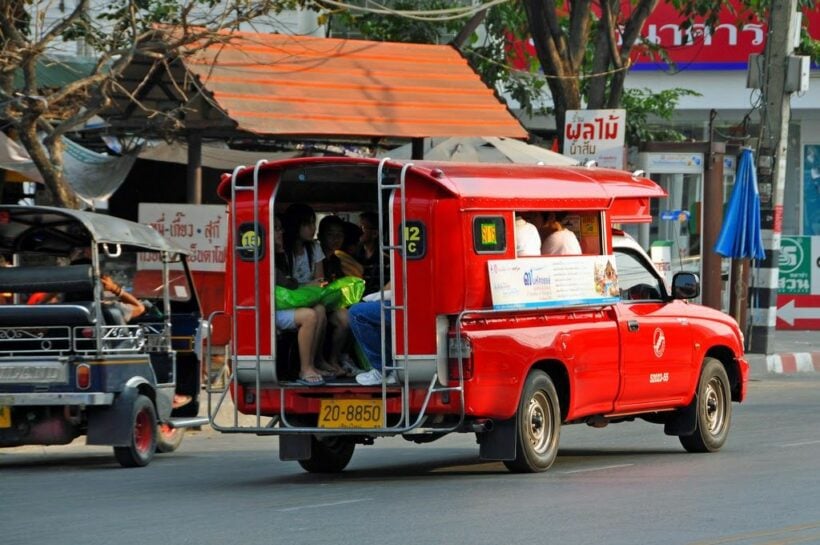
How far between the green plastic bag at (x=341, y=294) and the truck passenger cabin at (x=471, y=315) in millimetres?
327

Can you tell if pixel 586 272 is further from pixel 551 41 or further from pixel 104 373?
pixel 551 41

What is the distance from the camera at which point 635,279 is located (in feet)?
45.3

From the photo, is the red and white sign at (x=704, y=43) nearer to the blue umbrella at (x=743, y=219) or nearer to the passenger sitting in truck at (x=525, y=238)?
the blue umbrella at (x=743, y=219)

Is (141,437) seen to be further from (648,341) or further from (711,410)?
(711,410)

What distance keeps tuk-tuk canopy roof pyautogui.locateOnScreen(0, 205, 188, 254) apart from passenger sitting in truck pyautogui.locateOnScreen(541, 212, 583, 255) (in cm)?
353

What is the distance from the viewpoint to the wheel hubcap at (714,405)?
1415 cm

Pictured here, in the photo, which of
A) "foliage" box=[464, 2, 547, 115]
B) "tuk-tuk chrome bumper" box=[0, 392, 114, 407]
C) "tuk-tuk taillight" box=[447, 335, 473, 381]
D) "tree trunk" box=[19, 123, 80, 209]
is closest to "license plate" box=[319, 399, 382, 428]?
"tuk-tuk taillight" box=[447, 335, 473, 381]

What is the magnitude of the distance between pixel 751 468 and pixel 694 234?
15650 mm

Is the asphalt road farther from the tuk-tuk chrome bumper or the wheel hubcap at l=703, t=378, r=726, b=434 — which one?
the tuk-tuk chrome bumper

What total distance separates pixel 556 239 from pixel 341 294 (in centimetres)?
161

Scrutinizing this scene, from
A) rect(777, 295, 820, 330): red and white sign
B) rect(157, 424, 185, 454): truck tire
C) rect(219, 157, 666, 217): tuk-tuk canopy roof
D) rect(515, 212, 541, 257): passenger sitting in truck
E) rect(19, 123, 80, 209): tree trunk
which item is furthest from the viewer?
rect(777, 295, 820, 330): red and white sign

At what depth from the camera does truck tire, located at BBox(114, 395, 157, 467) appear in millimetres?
13695

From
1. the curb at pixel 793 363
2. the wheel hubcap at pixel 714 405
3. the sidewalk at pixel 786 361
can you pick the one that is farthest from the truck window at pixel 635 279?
the curb at pixel 793 363

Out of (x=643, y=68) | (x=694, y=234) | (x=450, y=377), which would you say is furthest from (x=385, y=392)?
(x=643, y=68)
